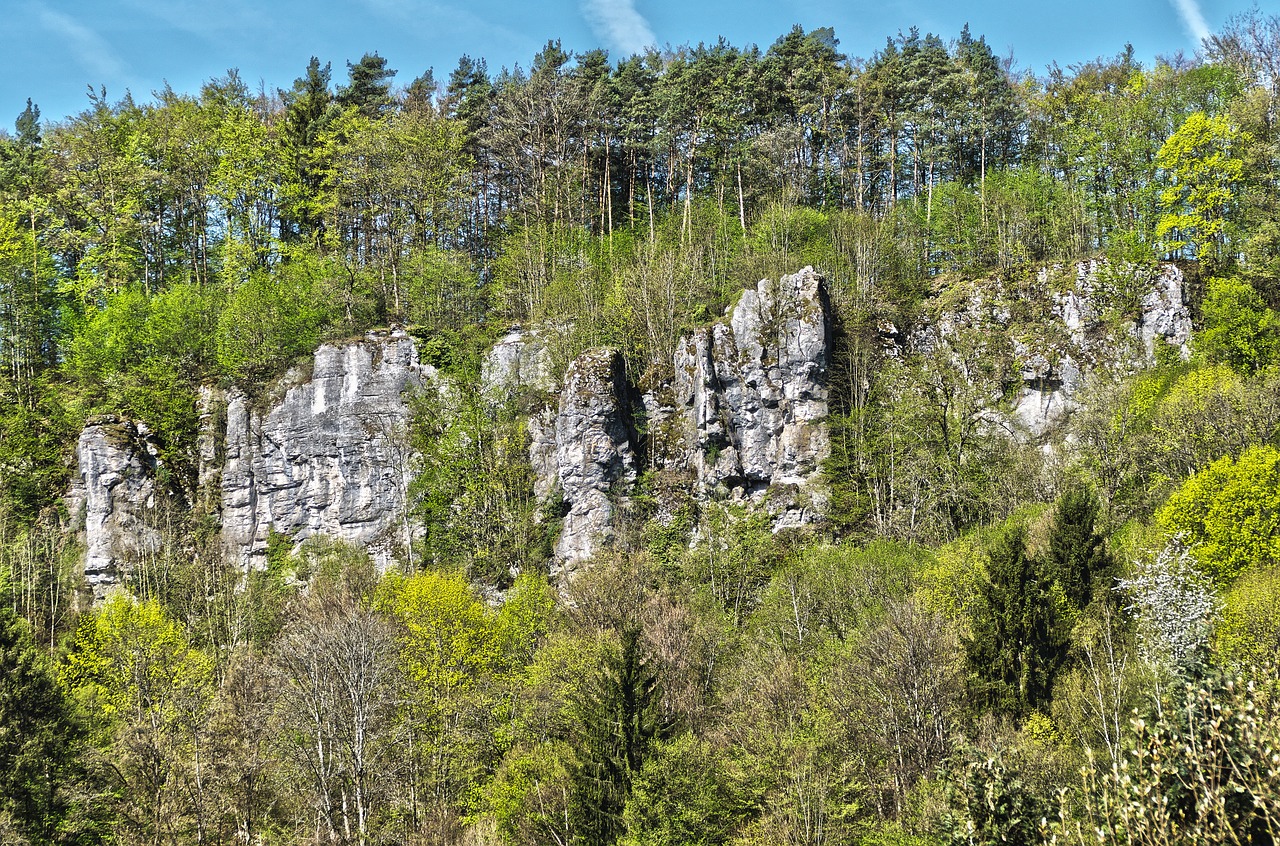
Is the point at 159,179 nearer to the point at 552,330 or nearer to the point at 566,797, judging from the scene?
the point at 552,330

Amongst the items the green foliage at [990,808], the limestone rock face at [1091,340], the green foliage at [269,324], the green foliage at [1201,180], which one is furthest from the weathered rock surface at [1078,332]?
the green foliage at [269,324]

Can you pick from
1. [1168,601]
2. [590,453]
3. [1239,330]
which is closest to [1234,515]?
[1168,601]

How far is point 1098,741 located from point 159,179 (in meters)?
58.7

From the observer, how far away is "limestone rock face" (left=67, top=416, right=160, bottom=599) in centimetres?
4259

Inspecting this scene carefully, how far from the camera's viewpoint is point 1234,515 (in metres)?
25.1

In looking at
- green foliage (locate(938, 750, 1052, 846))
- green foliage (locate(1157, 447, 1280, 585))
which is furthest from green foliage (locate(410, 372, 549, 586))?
green foliage (locate(938, 750, 1052, 846))

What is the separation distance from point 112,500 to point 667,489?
29313mm

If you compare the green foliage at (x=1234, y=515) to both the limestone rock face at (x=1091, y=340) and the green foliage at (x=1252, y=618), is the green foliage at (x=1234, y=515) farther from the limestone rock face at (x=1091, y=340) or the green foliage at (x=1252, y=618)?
the limestone rock face at (x=1091, y=340)

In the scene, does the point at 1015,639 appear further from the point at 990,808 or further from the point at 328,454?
the point at 328,454

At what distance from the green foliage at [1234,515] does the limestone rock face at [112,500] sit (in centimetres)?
4602

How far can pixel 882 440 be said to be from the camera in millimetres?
39875

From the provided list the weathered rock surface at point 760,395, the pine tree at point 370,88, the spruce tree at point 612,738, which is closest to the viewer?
the spruce tree at point 612,738

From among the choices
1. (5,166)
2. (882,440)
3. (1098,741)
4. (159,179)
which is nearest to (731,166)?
(882,440)

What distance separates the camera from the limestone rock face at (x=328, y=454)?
44.6 meters
